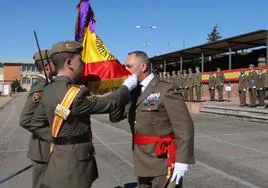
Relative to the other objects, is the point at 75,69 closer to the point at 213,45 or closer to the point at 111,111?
the point at 111,111

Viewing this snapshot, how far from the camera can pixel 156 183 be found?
411 centimetres

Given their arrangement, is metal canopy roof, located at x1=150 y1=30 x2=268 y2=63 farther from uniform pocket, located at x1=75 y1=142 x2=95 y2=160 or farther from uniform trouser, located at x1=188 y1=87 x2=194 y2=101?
uniform pocket, located at x1=75 y1=142 x2=95 y2=160

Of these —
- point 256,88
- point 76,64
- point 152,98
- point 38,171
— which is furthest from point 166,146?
point 256,88

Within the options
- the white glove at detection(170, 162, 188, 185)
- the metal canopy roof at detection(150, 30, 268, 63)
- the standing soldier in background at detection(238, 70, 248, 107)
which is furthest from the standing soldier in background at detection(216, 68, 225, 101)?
the white glove at detection(170, 162, 188, 185)

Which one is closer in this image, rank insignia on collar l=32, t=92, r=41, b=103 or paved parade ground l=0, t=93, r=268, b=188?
rank insignia on collar l=32, t=92, r=41, b=103

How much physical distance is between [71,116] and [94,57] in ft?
6.36

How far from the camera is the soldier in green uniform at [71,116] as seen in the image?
145 inches

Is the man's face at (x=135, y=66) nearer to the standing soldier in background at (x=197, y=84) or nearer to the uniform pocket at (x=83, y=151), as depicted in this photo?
the uniform pocket at (x=83, y=151)

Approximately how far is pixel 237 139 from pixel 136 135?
9206 millimetres

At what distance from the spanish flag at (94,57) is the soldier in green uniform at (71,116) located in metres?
1.35

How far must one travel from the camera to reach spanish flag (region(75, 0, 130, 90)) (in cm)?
528

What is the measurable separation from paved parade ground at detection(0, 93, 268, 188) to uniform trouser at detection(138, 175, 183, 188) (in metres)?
3.30

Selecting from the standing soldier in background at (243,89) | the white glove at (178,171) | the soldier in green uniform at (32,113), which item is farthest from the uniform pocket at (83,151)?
the standing soldier in background at (243,89)

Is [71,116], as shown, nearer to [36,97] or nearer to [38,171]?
[36,97]
